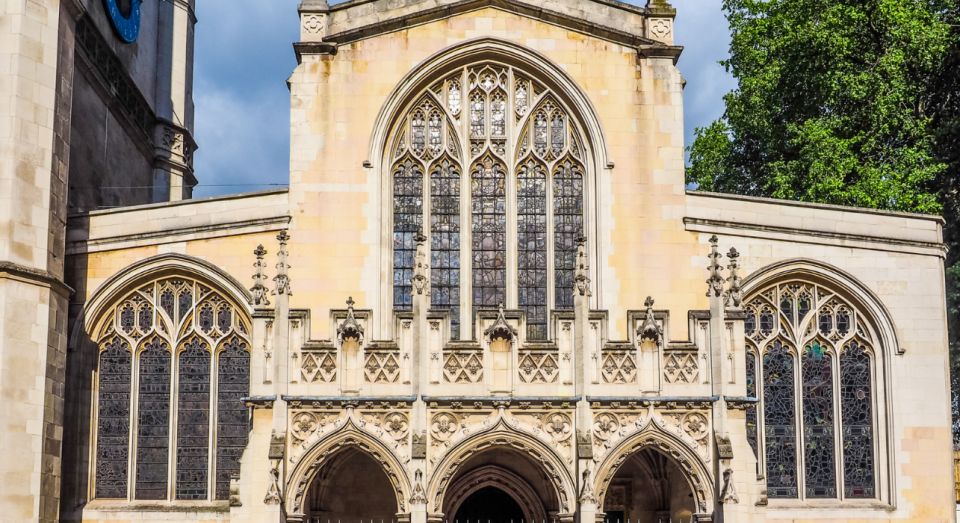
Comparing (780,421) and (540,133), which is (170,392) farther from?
(780,421)

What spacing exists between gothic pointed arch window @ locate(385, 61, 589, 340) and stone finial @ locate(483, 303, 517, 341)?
3.26m

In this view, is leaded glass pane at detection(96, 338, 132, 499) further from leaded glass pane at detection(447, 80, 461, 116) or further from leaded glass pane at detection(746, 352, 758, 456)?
leaded glass pane at detection(746, 352, 758, 456)

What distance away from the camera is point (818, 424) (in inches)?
891

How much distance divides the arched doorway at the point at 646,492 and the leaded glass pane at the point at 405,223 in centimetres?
459

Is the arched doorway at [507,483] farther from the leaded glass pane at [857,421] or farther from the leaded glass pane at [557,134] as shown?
the leaded glass pane at [557,134]

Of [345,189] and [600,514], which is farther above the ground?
[345,189]

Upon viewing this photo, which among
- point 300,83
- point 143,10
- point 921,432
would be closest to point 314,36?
point 300,83

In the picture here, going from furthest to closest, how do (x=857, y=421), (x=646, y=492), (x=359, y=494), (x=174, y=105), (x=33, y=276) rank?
(x=174, y=105) < (x=857, y=421) < (x=646, y=492) < (x=359, y=494) < (x=33, y=276)

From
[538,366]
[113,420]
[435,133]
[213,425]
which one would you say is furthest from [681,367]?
[113,420]

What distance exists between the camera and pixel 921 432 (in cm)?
2239

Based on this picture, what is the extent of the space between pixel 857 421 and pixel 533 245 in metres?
6.17

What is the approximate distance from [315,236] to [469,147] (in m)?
3.14

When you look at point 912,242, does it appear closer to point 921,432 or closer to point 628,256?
point 921,432

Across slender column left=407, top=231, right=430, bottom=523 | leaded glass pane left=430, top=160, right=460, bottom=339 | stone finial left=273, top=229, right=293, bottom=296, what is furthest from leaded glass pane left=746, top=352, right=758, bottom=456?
stone finial left=273, top=229, right=293, bottom=296
